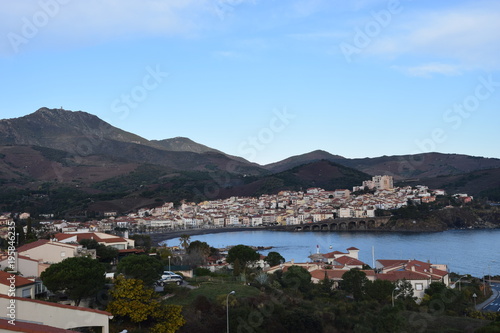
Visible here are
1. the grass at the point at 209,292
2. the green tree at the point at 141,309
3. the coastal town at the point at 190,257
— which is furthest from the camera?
the grass at the point at 209,292

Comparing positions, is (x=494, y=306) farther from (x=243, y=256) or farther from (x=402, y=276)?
(x=243, y=256)

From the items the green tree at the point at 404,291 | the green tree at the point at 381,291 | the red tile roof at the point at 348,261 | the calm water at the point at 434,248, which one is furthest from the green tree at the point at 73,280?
the calm water at the point at 434,248

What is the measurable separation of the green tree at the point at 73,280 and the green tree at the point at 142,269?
157cm

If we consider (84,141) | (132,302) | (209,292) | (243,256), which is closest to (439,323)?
(209,292)

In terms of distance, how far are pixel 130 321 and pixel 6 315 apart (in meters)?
A: 3.57

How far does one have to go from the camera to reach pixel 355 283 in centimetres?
1575

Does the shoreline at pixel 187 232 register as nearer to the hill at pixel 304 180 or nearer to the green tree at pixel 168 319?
the hill at pixel 304 180

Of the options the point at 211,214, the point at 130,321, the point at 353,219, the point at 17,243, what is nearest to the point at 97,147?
the point at 211,214

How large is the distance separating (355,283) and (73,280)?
8654 mm

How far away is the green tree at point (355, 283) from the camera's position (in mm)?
15547

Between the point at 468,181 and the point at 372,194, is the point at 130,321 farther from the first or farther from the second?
the point at 468,181

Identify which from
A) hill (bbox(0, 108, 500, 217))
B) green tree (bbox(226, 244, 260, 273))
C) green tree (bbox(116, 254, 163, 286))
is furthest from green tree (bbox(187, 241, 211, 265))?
hill (bbox(0, 108, 500, 217))

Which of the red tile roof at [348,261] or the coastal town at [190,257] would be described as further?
the red tile roof at [348,261]

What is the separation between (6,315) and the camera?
20.4 ft
